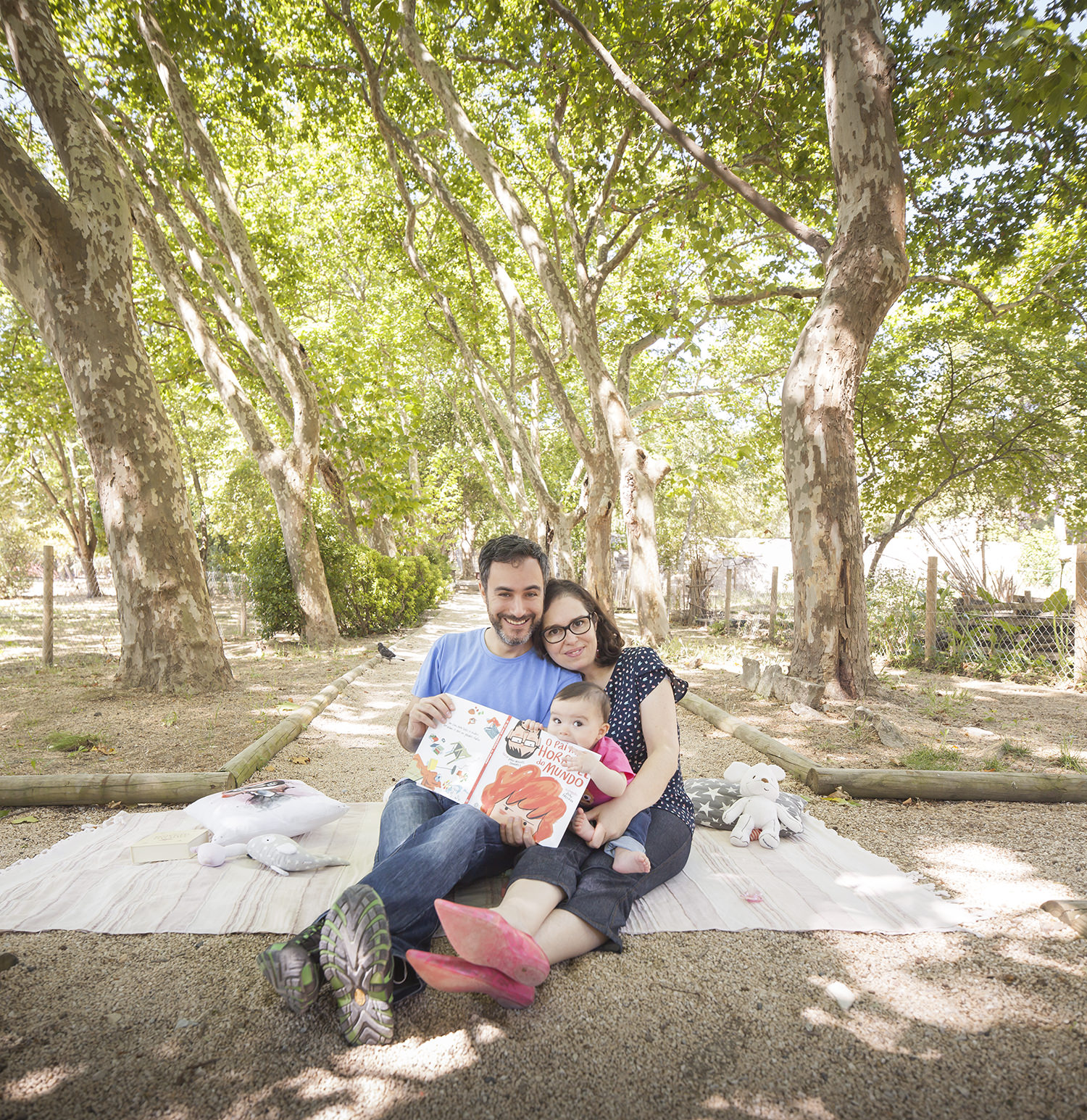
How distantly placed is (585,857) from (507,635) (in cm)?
91

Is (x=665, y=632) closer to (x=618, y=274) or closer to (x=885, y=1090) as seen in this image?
(x=885, y=1090)

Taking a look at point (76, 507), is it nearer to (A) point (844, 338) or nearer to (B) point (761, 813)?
(A) point (844, 338)

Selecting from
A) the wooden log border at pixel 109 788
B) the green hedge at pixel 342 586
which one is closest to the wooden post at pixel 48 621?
the green hedge at pixel 342 586

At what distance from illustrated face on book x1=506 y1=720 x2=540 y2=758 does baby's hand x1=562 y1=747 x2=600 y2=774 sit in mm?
131

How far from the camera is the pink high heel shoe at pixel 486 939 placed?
1.94 m

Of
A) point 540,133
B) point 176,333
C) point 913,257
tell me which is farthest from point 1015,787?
point 176,333

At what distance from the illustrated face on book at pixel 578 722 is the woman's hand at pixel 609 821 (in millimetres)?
234

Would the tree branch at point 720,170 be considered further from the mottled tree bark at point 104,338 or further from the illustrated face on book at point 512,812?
the illustrated face on book at point 512,812

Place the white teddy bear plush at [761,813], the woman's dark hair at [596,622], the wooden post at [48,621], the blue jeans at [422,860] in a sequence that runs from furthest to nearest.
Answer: the wooden post at [48,621]
the white teddy bear plush at [761,813]
the woman's dark hair at [596,622]
the blue jeans at [422,860]

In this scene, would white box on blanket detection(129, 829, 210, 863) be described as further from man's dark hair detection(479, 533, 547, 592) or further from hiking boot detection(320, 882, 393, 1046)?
man's dark hair detection(479, 533, 547, 592)

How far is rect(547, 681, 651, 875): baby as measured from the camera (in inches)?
100

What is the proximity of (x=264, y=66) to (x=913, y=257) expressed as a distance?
858 cm

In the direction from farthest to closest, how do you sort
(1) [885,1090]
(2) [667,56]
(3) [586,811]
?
→ (2) [667,56] < (3) [586,811] < (1) [885,1090]

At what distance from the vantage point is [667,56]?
26.6 feet
